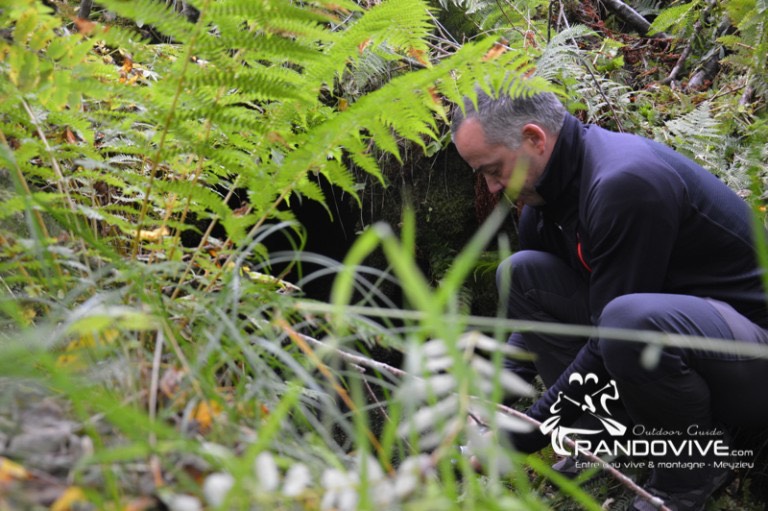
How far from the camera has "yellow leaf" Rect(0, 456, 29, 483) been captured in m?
0.66

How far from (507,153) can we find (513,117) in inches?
5.3

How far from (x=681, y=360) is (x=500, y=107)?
1.09 metres

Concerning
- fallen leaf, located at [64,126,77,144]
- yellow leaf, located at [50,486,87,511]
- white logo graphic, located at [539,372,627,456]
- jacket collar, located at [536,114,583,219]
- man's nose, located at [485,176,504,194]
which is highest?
fallen leaf, located at [64,126,77,144]

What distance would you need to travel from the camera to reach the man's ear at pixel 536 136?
2.58m

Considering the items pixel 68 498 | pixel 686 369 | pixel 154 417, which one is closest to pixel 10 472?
pixel 68 498

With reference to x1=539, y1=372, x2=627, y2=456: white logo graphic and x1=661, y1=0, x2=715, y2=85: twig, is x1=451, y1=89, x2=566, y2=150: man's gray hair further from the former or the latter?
x1=661, y1=0, x2=715, y2=85: twig

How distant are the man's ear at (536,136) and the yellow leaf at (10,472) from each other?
221 cm

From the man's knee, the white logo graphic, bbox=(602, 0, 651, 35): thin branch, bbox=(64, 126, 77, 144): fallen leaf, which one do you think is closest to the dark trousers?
the man's knee

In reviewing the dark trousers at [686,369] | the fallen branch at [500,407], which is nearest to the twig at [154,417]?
the fallen branch at [500,407]

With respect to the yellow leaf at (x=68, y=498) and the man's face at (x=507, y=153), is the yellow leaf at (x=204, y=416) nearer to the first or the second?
the yellow leaf at (x=68, y=498)

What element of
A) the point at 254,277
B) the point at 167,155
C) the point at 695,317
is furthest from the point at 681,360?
the point at 167,155

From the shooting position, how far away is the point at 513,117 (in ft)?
8.51

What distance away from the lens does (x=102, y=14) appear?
3.92 meters

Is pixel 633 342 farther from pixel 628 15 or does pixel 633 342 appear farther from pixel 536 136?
pixel 628 15
